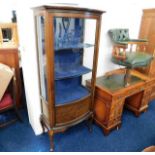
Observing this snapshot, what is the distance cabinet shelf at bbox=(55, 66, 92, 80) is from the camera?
152cm

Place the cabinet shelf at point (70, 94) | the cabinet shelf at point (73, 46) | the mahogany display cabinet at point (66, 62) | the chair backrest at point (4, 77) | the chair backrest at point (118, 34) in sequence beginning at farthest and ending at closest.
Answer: the chair backrest at point (118, 34)
the chair backrest at point (4, 77)
the cabinet shelf at point (70, 94)
the cabinet shelf at point (73, 46)
the mahogany display cabinet at point (66, 62)

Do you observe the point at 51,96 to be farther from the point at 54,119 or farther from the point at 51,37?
the point at 51,37

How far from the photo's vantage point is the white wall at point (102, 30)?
1.50 metres

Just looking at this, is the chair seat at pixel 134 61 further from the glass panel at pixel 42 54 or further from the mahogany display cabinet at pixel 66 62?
the glass panel at pixel 42 54

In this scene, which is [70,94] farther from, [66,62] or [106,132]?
[106,132]

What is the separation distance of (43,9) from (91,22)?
765 millimetres

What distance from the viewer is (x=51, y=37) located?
124cm

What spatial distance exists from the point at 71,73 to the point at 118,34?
39.0 inches

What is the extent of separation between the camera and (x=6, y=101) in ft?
6.46

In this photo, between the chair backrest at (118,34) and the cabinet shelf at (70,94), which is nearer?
the cabinet shelf at (70,94)

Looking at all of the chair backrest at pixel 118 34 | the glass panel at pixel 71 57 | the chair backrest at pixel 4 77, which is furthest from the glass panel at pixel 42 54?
the chair backrest at pixel 118 34

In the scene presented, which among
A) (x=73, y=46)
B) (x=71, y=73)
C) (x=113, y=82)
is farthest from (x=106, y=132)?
(x=73, y=46)

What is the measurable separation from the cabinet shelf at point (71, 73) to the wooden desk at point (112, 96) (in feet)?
1.14

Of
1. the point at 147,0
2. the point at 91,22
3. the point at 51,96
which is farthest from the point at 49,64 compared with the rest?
the point at 147,0
